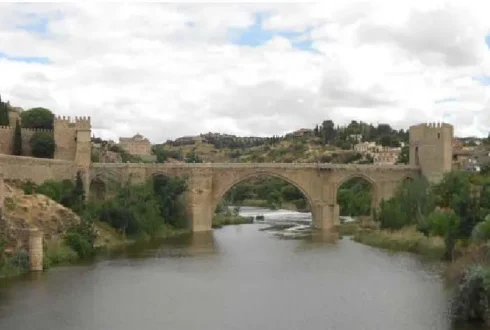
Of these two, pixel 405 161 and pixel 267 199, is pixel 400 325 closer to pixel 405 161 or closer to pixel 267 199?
pixel 405 161

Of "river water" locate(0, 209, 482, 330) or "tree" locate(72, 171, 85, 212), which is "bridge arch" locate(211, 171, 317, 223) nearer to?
"tree" locate(72, 171, 85, 212)

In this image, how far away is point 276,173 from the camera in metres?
36.4

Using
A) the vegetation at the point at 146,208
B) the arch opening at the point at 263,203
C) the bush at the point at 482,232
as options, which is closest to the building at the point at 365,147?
the arch opening at the point at 263,203

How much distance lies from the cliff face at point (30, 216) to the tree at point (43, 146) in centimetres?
938

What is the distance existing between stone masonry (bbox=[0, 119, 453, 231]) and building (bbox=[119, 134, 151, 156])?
42872mm

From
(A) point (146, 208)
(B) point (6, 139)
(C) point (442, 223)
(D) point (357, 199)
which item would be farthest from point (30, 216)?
(D) point (357, 199)

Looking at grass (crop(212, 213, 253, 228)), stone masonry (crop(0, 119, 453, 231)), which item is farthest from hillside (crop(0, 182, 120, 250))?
grass (crop(212, 213, 253, 228))

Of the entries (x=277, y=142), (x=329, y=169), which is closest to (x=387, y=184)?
(x=329, y=169)

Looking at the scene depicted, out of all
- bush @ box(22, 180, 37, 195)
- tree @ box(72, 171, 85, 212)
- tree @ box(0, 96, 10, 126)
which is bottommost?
tree @ box(72, 171, 85, 212)

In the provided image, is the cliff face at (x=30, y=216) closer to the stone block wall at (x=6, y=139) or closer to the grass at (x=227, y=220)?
the stone block wall at (x=6, y=139)

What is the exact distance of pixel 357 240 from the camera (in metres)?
29.5

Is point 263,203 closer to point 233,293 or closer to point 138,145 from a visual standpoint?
point 138,145

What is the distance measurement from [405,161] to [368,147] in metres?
21.5

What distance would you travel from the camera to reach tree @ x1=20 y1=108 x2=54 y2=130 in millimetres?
40281
